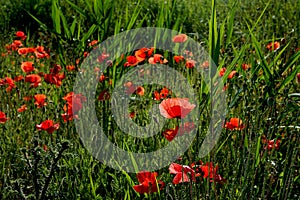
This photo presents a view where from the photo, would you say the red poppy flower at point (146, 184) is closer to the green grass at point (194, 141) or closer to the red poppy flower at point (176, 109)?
the green grass at point (194, 141)

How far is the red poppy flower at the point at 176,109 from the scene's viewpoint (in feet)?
4.93

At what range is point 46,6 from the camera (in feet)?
18.5

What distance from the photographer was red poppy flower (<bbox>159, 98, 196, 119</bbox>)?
Answer: 150 centimetres

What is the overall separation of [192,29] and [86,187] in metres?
3.56

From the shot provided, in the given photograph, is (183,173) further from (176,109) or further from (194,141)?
(194,141)

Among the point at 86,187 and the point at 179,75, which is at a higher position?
the point at 179,75

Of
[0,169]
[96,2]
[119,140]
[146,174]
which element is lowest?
[0,169]

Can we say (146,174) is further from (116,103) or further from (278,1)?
(278,1)

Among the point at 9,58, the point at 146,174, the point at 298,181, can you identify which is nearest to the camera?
the point at 146,174

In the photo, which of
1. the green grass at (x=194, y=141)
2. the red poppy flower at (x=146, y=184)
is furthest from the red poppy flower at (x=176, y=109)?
the red poppy flower at (x=146, y=184)

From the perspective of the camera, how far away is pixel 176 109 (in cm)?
152

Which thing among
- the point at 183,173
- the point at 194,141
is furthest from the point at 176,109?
the point at 194,141

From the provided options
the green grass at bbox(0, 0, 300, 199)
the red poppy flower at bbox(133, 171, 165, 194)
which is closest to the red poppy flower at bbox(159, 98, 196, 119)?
the green grass at bbox(0, 0, 300, 199)

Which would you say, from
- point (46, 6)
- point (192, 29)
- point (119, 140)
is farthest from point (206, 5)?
point (119, 140)
